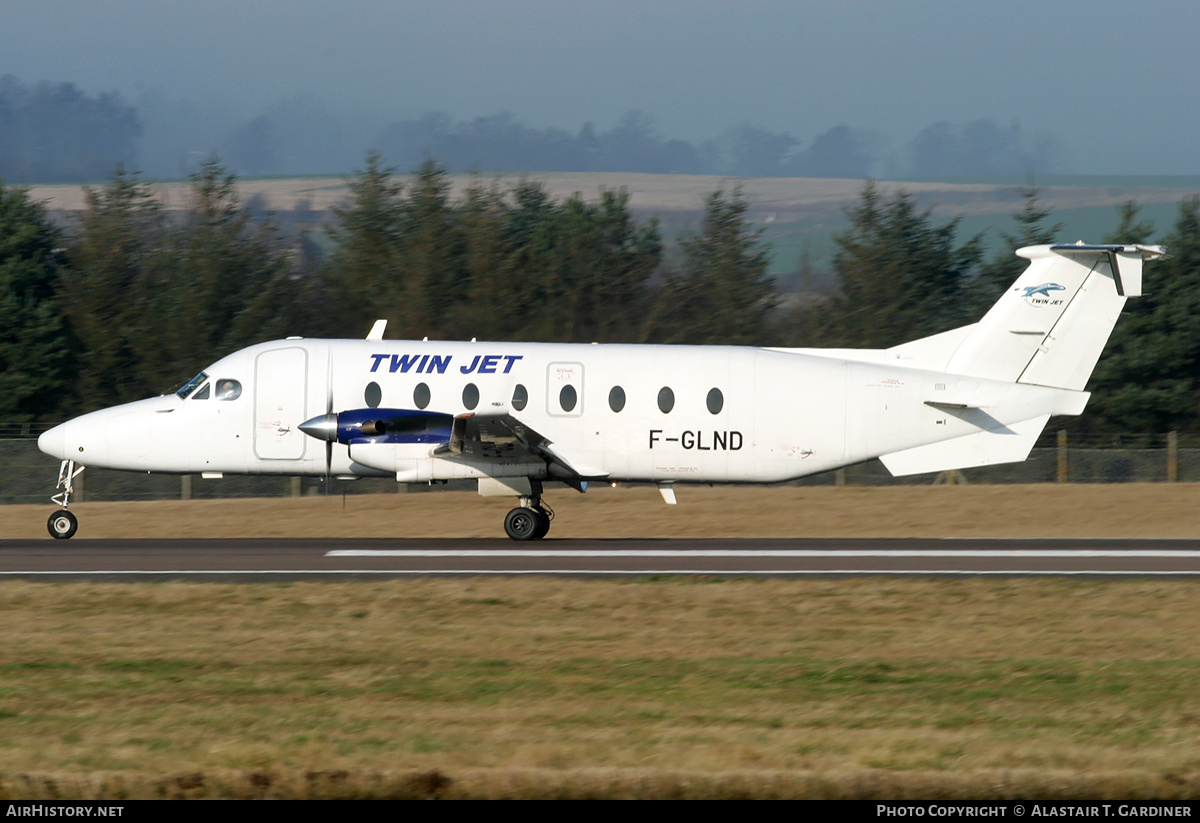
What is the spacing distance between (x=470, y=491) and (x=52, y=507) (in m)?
9.69

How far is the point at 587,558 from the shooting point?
18.0 meters

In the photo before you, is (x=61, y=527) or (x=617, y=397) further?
(x=61, y=527)

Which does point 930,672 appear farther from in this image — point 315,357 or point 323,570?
point 315,357

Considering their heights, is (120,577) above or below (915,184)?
below

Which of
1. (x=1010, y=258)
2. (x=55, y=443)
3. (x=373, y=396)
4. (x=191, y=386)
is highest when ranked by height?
(x=1010, y=258)

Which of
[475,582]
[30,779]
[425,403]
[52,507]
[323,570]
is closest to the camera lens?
[30,779]

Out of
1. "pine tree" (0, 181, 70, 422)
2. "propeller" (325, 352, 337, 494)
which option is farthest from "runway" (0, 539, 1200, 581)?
"pine tree" (0, 181, 70, 422)

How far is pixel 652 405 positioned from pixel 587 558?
3.11m

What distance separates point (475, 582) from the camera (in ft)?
→ 50.2

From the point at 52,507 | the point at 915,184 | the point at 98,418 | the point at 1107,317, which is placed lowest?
the point at 52,507

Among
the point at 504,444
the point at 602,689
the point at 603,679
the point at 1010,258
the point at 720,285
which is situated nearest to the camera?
the point at 602,689

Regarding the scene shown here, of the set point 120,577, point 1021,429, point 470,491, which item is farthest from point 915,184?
point 120,577

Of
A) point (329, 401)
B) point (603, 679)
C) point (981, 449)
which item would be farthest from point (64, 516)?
point (981, 449)

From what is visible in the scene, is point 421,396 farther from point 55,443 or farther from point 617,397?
point 55,443
